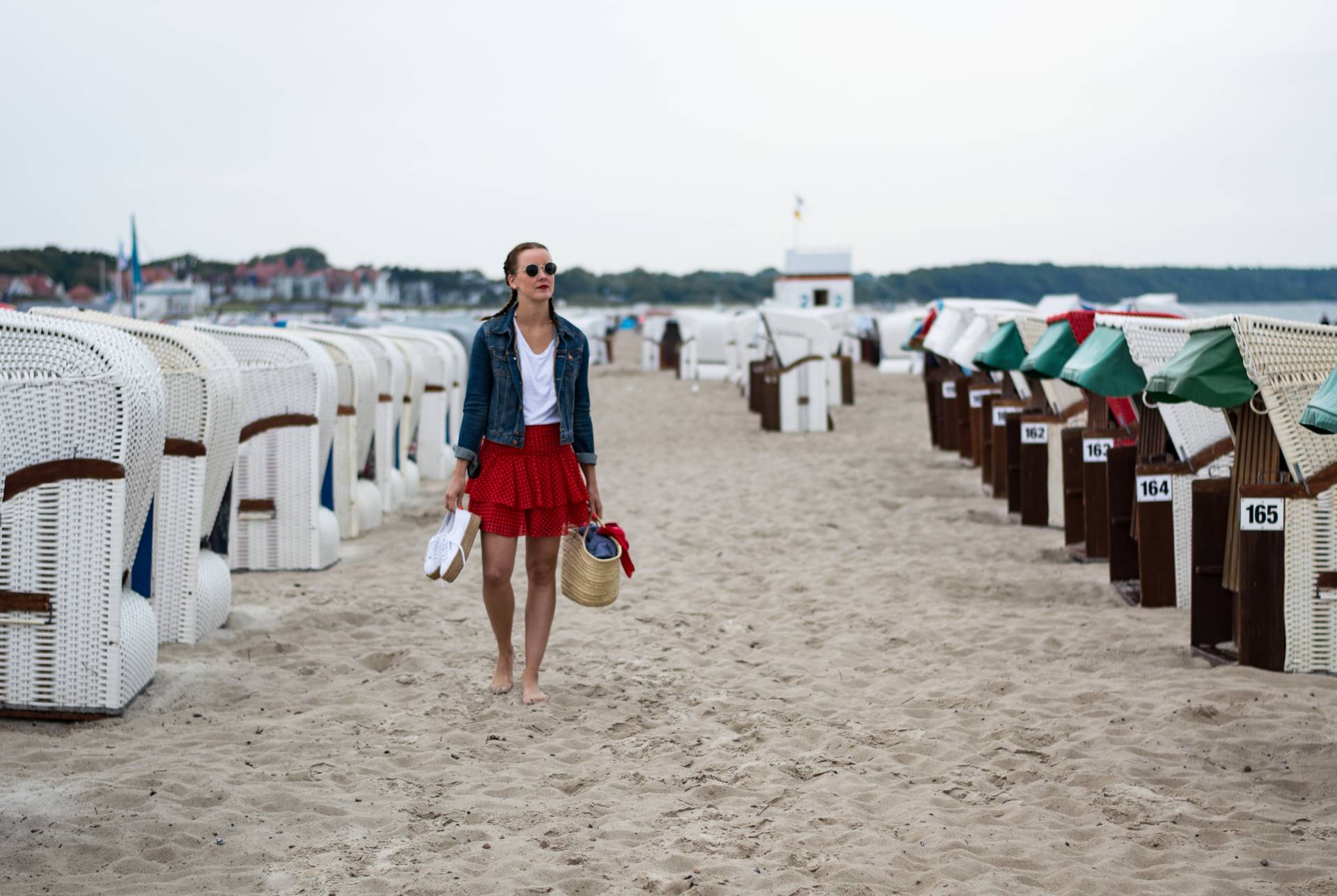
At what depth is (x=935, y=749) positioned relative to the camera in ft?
16.1

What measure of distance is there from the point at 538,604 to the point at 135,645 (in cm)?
156

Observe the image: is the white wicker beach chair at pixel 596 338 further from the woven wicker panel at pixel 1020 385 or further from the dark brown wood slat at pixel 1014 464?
the dark brown wood slat at pixel 1014 464

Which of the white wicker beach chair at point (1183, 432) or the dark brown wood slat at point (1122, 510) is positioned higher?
the white wicker beach chair at point (1183, 432)

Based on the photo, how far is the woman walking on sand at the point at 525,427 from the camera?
203 inches

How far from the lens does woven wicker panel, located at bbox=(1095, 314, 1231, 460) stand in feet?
21.4

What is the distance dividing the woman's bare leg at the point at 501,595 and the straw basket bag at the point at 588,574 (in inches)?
8.8

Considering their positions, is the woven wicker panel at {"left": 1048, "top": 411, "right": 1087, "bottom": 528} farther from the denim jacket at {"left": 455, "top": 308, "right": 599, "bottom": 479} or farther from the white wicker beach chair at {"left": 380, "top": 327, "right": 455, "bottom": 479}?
the white wicker beach chair at {"left": 380, "top": 327, "right": 455, "bottom": 479}

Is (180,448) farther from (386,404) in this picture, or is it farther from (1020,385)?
(1020,385)

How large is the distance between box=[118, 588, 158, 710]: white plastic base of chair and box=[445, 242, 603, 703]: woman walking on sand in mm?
1320

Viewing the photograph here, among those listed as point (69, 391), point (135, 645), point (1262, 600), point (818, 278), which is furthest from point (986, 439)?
point (818, 278)

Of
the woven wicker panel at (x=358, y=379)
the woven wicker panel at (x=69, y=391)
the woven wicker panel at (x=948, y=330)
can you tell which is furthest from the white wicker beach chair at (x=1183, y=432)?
the woven wicker panel at (x=948, y=330)

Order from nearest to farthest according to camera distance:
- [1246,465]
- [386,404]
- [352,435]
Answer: [1246,465] < [352,435] < [386,404]

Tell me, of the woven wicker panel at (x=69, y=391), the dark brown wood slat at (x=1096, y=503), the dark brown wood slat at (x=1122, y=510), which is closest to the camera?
the woven wicker panel at (x=69, y=391)

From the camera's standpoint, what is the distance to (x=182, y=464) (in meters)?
6.18
